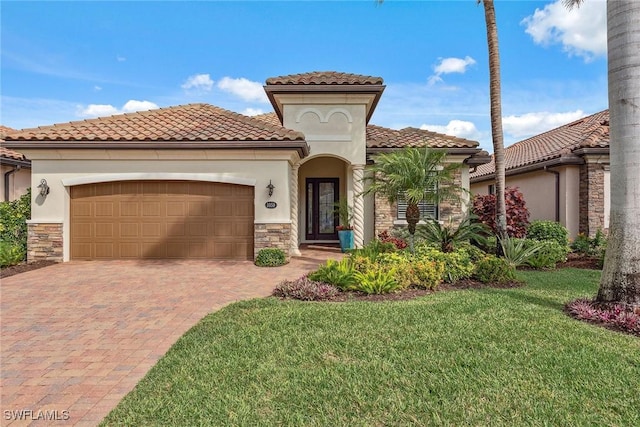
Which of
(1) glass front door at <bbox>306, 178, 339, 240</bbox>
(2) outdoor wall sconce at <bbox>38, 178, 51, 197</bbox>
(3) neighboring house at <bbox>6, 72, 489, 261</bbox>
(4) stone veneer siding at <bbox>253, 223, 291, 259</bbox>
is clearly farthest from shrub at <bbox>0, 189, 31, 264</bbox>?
(1) glass front door at <bbox>306, 178, 339, 240</bbox>

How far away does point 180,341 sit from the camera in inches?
174

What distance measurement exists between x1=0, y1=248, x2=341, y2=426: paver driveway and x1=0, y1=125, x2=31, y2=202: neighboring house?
5.57 m

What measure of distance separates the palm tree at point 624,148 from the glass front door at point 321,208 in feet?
35.8

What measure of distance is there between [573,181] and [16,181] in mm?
21382

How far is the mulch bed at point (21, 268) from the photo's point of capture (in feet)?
29.0

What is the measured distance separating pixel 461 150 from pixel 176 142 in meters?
9.62

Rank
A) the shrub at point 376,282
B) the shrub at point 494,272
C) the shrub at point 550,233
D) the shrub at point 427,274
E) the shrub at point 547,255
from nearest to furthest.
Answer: the shrub at point 376,282
the shrub at point 427,274
the shrub at point 494,272
the shrub at point 547,255
the shrub at point 550,233

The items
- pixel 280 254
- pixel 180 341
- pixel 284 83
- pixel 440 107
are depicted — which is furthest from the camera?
pixel 440 107

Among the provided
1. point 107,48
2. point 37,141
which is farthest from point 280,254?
point 107,48

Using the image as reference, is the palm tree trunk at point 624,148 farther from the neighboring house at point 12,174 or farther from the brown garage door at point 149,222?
the neighboring house at point 12,174

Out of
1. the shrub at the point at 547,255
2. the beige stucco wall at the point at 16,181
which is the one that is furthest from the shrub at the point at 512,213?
the beige stucco wall at the point at 16,181

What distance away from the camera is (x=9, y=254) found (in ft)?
31.7

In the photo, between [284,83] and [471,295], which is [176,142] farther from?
[471,295]

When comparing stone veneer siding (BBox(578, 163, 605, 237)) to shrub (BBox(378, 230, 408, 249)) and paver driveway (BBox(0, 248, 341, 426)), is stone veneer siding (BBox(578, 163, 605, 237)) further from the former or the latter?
paver driveway (BBox(0, 248, 341, 426))
